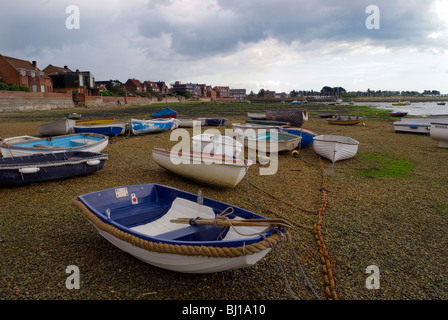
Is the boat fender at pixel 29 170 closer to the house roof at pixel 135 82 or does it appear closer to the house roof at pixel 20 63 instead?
the house roof at pixel 20 63

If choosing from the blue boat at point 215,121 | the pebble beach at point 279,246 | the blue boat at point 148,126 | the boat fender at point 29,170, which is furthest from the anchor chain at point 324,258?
the blue boat at point 215,121

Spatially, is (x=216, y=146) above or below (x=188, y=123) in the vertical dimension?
below

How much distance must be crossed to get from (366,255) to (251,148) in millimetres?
9163

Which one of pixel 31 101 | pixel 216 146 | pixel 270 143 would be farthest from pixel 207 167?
pixel 31 101

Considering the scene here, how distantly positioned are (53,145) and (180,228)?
9.82 m

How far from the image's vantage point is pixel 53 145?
1218 centimetres

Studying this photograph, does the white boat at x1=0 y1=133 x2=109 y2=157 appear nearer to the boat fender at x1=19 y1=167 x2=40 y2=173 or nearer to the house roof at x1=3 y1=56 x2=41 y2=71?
the boat fender at x1=19 y1=167 x2=40 y2=173

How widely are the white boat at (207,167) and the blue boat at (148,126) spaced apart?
986 centimetres

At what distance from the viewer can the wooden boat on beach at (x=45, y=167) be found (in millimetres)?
7715

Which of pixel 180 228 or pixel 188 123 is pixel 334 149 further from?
pixel 188 123

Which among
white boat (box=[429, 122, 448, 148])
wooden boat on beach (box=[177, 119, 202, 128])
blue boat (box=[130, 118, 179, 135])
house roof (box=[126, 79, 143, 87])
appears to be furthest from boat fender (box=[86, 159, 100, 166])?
house roof (box=[126, 79, 143, 87])

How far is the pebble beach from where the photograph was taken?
158 inches

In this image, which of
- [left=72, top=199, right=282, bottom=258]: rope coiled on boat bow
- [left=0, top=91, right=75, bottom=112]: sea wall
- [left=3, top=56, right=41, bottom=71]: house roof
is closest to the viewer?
Answer: [left=72, top=199, right=282, bottom=258]: rope coiled on boat bow

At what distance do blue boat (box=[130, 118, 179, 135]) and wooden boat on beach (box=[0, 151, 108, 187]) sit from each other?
828 cm
